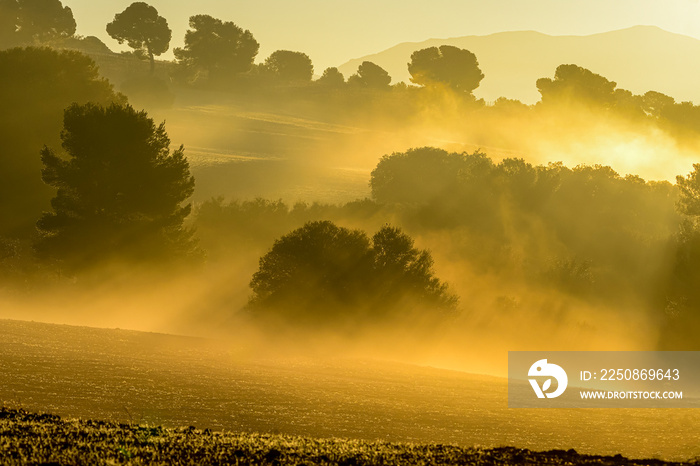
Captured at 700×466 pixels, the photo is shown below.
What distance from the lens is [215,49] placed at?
552ft

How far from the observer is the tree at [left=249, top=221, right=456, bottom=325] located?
5001 cm

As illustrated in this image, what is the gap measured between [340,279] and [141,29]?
124 meters

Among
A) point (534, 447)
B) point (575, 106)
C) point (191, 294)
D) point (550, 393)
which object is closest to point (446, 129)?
point (575, 106)

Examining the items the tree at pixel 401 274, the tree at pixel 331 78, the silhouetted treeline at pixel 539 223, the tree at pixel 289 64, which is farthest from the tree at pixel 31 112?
the tree at pixel 289 64

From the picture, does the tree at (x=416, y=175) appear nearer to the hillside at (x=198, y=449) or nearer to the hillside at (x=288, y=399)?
the hillside at (x=288, y=399)

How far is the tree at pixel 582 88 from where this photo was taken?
555 feet

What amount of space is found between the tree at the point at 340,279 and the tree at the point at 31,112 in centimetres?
2247

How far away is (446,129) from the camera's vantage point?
160 metres

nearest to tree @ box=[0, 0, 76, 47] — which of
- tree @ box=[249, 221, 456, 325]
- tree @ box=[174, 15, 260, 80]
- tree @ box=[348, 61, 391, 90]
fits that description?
tree @ box=[174, 15, 260, 80]

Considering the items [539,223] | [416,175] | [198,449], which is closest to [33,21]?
[416,175]

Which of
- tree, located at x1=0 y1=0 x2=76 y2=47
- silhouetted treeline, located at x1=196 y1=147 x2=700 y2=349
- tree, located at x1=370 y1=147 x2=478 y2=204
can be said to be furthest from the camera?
tree, located at x1=0 y1=0 x2=76 y2=47

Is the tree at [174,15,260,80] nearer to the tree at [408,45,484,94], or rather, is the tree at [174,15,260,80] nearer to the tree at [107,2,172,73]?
the tree at [107,2,172,73]

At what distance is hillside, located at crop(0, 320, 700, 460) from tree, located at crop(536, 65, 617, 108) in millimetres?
138807

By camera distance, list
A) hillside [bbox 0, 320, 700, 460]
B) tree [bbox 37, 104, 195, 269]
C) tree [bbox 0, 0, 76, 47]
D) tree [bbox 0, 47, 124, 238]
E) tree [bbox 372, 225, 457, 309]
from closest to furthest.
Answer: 1. hillside [bbox 0, 320, 700, 460]
2. tree [bbox 372, 225, 457, 309]
3. tree [bbox 37, 104, 195, 269]
4. tree [bbox 0, 47, 124, 238]
5. tree [bbox 0, 0, 76, 47]
